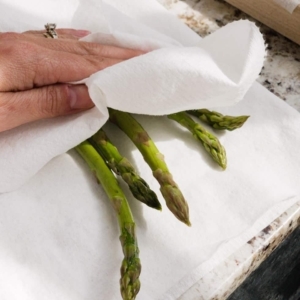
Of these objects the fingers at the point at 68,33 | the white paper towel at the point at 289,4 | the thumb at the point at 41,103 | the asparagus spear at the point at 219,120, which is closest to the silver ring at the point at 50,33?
the fingers at the point at 68,33

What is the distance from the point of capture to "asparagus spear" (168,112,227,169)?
0.72m

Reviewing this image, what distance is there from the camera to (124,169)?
674mm

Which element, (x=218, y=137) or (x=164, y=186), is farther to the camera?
(x=218, y=137)

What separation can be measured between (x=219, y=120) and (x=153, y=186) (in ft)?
0.51

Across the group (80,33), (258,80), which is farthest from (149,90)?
(258,80)

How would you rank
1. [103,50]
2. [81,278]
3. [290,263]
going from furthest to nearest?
[290,263] → [103,50] → [81,278]

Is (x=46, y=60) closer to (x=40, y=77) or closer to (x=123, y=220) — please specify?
(x=40, y=77)

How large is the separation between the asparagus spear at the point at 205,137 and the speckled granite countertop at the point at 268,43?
0.22 metres

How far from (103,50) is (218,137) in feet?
0.73

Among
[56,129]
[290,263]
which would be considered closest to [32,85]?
[56,129]

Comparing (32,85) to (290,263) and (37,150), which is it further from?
(290,263)

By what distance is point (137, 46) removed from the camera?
2.52ft

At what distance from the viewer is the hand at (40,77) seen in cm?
66

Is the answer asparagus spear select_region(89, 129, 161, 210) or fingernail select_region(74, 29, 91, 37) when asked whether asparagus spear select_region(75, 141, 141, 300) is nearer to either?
asparagus spear select_region(89, 129, 161, 210)
